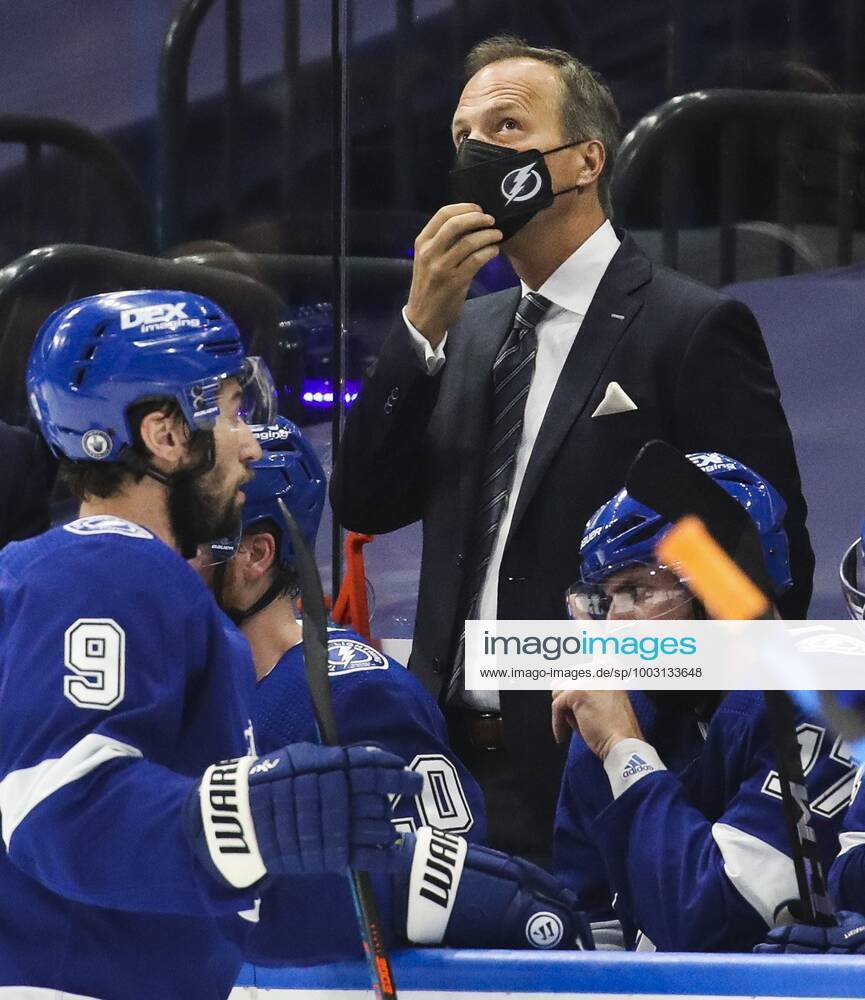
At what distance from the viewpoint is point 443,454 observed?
2461 millimetres

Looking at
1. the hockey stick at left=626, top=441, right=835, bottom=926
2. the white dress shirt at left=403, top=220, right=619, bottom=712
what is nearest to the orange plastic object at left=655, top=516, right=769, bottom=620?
the hockey stick at left=626, top=441, right=835, bottom=926

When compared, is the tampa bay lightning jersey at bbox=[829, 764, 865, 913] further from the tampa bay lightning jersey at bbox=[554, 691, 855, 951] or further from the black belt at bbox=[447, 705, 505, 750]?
the black belt at bbox=[447, 705, 505, 750]

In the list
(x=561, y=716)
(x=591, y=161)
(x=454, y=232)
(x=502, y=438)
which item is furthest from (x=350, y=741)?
(x=591, y=161)

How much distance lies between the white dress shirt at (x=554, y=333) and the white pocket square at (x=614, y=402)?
84mm

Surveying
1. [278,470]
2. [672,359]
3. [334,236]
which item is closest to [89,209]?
[334,236]

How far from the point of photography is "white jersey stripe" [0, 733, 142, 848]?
1448 mm

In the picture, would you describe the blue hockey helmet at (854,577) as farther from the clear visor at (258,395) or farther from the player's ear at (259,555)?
the clear visor at (258,395)

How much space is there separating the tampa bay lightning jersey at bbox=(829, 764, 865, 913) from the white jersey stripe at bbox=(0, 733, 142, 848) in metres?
0.80

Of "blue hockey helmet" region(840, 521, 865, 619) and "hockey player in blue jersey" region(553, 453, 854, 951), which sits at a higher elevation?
"blue hockey helmet" region(840, 521, 865, 619)

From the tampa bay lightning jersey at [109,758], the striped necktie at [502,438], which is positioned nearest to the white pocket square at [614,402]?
the striped necktie at [502,438]

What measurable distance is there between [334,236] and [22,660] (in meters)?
1.27

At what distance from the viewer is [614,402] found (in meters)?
2.35

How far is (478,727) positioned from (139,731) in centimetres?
93

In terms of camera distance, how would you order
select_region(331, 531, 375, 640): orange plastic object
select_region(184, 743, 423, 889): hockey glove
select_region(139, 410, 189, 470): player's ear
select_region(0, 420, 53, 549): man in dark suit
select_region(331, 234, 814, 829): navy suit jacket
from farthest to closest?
select_region(0, 420, 53, 549): man in dark suit, select_region(331, 531, 375, 640): orange plastic object, select_region(331, 234, 814, 829): navy suit jacket, select_region(139, 410, 189, 470): player's ear, select_region(184, 743, 423, 889): hockey glove
